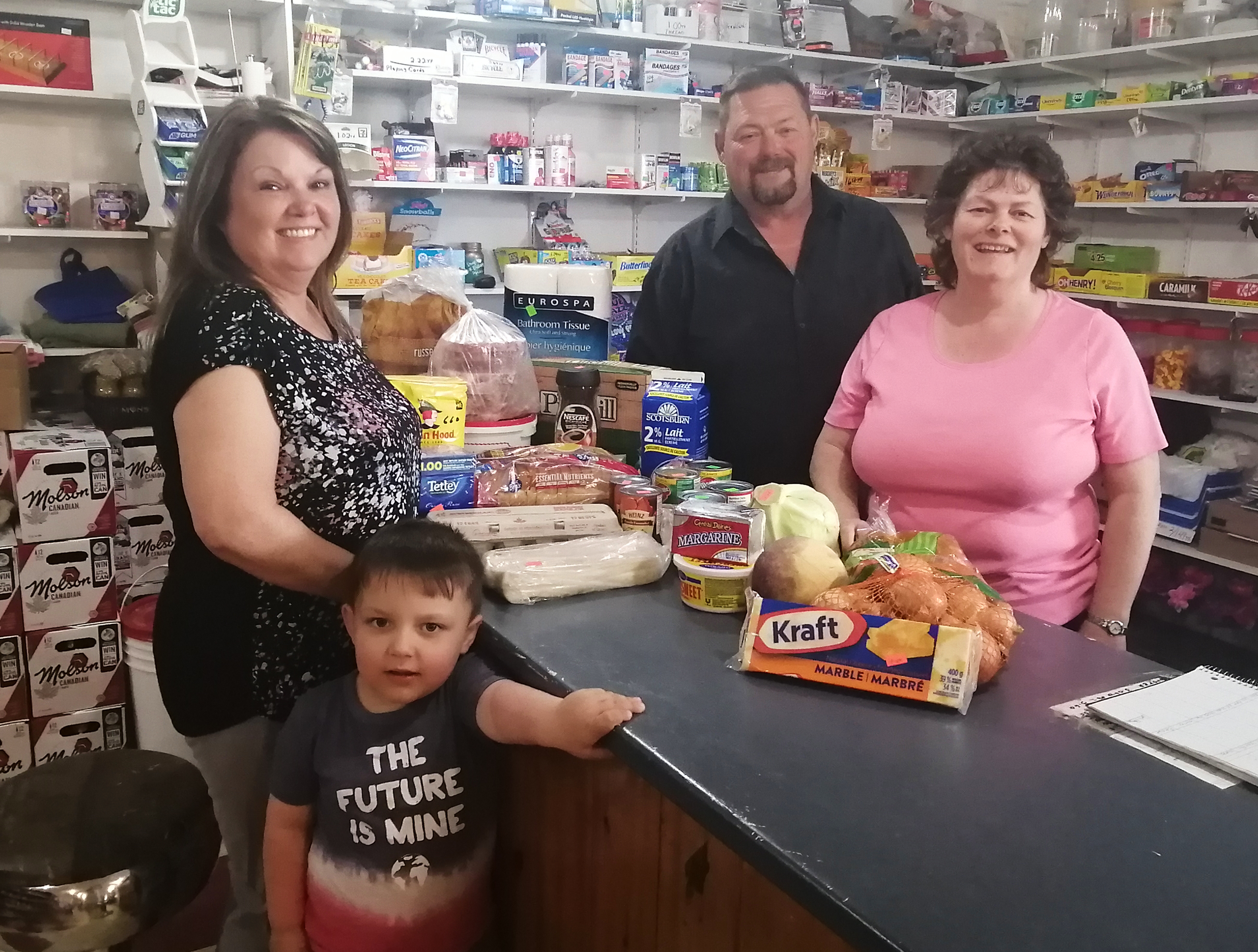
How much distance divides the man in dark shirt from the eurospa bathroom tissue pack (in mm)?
405

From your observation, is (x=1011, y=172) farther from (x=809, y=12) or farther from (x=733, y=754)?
(x=809, y=12)

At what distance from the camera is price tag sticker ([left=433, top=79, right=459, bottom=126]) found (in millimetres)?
4082

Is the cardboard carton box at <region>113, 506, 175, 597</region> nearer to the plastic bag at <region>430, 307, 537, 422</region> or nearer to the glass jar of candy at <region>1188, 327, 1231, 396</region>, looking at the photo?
the plastic bag at <region>430, 307, 537, 422</region>

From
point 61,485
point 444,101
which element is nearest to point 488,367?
point 61,485

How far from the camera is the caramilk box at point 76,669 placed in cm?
299

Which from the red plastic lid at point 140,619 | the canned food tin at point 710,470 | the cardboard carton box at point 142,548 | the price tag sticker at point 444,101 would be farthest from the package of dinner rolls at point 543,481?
the price tag sticker at point 444,101

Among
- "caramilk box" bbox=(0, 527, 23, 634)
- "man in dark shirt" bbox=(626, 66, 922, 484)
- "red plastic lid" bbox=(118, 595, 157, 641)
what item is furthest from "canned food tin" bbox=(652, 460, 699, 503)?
"caramilk box" bbox=(0, 527, 23, 634)

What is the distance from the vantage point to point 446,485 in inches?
65.9

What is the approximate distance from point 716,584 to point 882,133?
172 inches

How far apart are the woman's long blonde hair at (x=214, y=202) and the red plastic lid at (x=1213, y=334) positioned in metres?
3.76

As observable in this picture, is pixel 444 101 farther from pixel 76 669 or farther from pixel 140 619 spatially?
pixel 76 669

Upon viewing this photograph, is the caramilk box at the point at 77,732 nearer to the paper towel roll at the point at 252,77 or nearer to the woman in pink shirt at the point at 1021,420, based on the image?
the paper towel roll at the point at 252,77

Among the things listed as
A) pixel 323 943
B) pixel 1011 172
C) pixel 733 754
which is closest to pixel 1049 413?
pixel 1011 172

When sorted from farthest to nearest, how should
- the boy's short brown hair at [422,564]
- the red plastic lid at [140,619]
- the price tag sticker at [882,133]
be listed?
the price tag sticker at [882,133]
the red plastic lid at [140,619]
the boy's short brown hair at [422,564]
